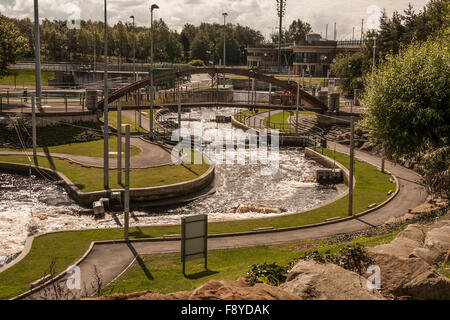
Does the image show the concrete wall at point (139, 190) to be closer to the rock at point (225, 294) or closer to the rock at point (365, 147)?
the rock at point (365, 147)

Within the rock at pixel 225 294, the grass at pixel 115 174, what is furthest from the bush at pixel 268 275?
the grass at pixel 115 174

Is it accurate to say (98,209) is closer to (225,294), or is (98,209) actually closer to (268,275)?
(268,275)

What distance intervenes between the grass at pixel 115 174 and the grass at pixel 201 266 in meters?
14.6

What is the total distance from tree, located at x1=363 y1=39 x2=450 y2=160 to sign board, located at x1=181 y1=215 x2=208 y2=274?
16570 millimetres

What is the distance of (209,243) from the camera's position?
2480 cm

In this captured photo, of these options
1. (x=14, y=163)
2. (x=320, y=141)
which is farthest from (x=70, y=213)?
(x=320, y=141)

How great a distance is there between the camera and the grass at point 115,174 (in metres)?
36.5

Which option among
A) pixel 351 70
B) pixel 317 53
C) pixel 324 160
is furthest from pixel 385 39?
pixel 317 53

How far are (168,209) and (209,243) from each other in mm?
10251

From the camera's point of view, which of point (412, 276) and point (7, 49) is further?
point (7, 49)

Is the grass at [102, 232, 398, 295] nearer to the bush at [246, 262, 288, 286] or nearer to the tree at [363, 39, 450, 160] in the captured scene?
the bush at [246, 262, 288, 286]

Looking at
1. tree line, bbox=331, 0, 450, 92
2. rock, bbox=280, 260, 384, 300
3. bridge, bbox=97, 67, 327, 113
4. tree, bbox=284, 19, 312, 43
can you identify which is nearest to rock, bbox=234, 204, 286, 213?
rock, bbox=280, 260, 384, 300
